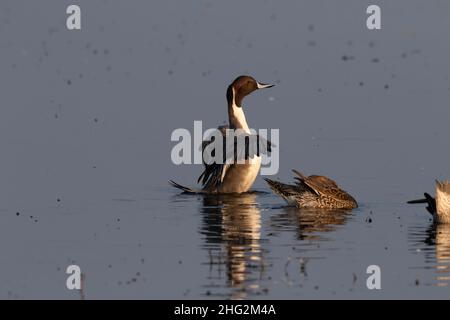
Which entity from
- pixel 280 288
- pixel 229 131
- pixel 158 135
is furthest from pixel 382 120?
pixel 280 288

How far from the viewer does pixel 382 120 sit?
24.8m

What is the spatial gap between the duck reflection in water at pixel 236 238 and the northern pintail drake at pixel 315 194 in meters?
0.47

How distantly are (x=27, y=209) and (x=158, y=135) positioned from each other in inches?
242

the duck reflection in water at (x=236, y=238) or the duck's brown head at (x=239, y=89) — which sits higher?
the duck's brown head at (x=239, y=89)

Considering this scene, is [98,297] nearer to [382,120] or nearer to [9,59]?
[382,120]

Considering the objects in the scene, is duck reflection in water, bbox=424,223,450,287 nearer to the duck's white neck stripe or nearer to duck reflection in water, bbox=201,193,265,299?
duck reflection in water, bbox=201,193,265,299

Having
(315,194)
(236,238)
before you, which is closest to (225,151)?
(315,194)

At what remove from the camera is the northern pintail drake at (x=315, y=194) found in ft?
58.1

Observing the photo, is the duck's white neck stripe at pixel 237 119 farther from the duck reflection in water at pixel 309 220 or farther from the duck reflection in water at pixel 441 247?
the duck reflection in water at pixel 441 247

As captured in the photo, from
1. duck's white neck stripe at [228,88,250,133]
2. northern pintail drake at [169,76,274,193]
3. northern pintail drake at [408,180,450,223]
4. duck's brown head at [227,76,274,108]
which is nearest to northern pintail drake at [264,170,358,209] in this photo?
northern pintail drake at [169,76,274,193]

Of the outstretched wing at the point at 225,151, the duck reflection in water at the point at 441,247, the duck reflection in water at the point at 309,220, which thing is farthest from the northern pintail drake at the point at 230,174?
the duck reflection in water at the point at 441,247

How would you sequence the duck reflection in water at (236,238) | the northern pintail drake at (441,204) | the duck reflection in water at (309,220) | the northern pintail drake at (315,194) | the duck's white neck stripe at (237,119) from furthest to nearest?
the duck's white neck stripe at (237,119)
the northern pintail drake at (315,194)
the northern pintail drake at (441,204)
the duck reflection in water at (309,220)
the duck reflection in water at (236,238)

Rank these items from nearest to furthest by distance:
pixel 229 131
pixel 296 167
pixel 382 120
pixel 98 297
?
pixel 98 297 < pixel 229 131 < pixel 296 167 < pixel 382 120

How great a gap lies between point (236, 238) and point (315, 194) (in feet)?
8.36
